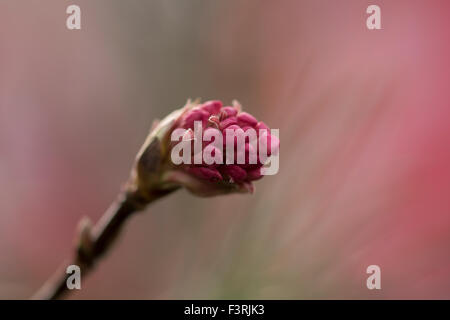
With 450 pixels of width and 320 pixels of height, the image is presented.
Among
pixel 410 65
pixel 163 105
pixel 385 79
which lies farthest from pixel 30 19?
pixel 410 65

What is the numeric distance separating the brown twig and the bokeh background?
31cm

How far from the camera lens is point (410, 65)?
1.39m

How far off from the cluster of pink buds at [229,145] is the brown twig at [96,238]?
92mm

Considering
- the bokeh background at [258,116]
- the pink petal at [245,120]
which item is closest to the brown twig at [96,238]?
the pink petal at [245,120]

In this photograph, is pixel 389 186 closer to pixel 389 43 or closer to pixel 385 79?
pixel 385 79

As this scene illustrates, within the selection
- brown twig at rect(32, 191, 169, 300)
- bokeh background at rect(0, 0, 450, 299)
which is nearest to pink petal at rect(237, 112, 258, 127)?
brown twig at rect(32, 191, 169, 300)

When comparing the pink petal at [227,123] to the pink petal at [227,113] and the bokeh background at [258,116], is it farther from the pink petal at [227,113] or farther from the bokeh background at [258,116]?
the bokeh background at [258,116]

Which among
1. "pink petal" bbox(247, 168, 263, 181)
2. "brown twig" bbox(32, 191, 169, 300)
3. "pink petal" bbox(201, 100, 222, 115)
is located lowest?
"brown twig" bbox(32, 191, 169, 300)

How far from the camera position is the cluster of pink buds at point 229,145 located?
47cm

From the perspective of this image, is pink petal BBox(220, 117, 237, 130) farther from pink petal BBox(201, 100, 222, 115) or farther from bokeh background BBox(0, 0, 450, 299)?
bokeh background BBox(0, 0, 450, 299)

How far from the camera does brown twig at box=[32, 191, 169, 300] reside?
0.53 meters

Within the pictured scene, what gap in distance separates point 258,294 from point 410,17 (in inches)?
40.8

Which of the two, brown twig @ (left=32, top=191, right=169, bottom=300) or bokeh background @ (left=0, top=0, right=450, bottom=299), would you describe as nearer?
brown twig @ (left=32, top=191, right=169, bottom=300)

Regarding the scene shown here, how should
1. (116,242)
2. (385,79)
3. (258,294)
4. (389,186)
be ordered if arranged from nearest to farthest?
(116,242)
(258,294)
(389,186)
(385,79)
